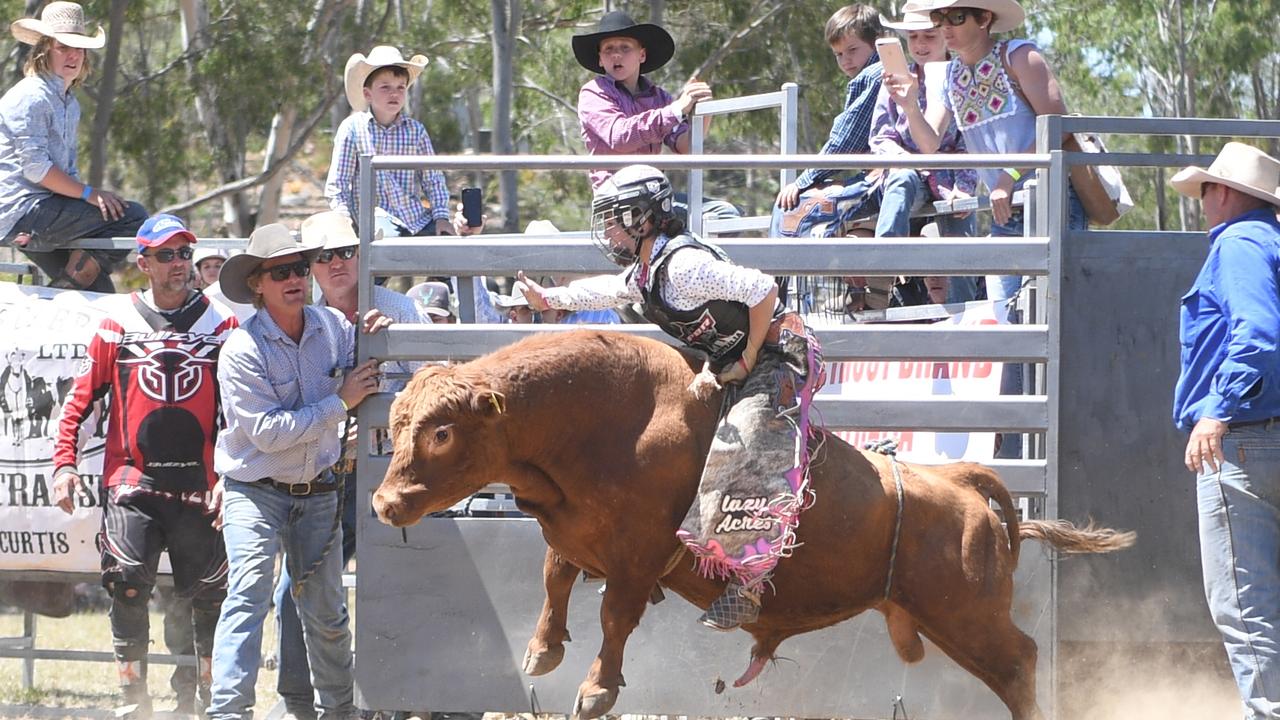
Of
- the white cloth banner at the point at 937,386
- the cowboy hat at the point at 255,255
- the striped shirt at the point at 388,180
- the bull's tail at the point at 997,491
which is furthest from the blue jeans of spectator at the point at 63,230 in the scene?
the bull's tail at the point at 997,491

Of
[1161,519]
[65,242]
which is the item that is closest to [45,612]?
[65,242]

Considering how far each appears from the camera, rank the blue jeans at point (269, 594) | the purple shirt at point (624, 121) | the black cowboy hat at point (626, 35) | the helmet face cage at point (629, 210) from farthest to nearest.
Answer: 1. the black cowboy hat at point (626, 35)
2. the purple shirt at point (624, 121)
3. the blue jeans at point (269, 594)
4. the helmet face cage at point (629, 210)

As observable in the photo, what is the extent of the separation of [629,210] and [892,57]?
2244 millimetres

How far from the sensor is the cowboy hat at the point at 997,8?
22.4 feet

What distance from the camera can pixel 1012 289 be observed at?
22.6 ft

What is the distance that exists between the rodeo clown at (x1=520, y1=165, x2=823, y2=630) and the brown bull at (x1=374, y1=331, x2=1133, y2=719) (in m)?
0.14

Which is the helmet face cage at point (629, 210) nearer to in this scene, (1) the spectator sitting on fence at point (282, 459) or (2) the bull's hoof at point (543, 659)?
(1) the spectator sitting on fence at point (282, 459)

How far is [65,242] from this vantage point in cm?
821

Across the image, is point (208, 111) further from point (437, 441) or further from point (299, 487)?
point (437, 441)

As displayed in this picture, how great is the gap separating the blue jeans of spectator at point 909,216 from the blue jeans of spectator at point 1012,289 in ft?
0.99

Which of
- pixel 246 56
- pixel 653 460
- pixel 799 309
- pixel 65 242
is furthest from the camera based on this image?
pixel 246 56

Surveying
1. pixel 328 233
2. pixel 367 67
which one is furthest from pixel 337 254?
pixel 367 67

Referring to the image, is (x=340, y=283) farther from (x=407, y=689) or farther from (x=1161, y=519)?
(x=1161, y=519)

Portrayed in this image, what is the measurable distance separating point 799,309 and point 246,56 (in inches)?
605
